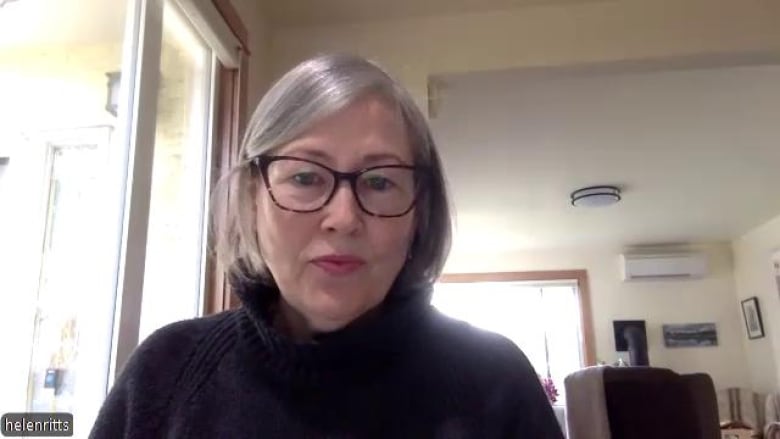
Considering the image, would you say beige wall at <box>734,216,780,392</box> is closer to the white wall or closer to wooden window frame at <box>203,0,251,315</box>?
the white wall

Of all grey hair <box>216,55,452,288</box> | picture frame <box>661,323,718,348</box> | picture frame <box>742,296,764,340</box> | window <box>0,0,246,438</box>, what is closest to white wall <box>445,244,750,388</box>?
picture frame <box>661,323,718,348</box>

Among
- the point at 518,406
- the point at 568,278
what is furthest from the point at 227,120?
the point at 568,278

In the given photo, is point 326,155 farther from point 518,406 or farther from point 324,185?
point 518,406

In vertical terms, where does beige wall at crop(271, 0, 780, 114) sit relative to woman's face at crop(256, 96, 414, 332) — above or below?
above

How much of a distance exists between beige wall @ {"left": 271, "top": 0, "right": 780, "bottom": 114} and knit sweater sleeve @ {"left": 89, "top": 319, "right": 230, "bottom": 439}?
1.38 metres

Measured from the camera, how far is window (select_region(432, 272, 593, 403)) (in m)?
5.62

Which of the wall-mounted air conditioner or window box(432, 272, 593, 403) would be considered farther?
window box(432, 272, 593, 403)

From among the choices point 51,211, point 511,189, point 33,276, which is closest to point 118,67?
point 51,211

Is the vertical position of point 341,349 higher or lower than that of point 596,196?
lower

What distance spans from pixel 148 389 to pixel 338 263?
0.26 m

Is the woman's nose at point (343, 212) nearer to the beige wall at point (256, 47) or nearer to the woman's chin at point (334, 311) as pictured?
the woman's chin at point (334, 311)

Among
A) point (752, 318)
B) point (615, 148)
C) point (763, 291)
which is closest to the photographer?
point (615, 148)

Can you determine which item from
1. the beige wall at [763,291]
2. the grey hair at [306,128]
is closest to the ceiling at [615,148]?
the beige wall at [763,291]

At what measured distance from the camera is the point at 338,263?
0.64 metres
